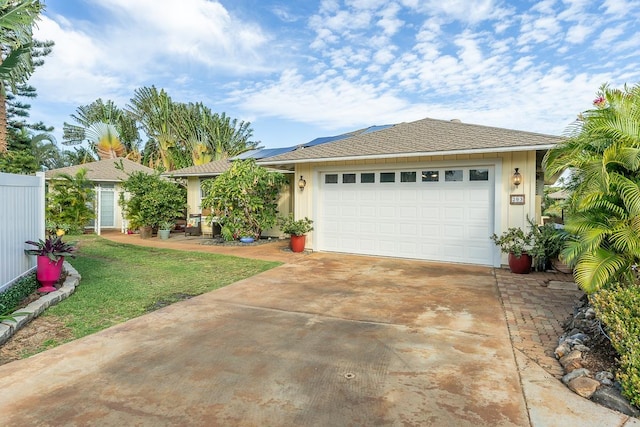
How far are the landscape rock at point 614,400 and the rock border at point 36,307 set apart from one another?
17.6ft

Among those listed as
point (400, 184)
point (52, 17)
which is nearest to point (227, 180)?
point (400, 184)

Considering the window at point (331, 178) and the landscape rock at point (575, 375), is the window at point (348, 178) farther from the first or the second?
the landscape rock at point (575, 375)

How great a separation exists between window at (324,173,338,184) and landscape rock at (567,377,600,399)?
25.8ft

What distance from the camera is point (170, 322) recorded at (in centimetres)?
457

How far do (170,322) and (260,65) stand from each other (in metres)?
14.4

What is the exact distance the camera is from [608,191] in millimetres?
3986

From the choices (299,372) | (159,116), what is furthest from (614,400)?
(159,116)

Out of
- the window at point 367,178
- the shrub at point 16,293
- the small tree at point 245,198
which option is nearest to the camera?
the shrub at point 16,293

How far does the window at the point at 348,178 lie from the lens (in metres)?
10.1

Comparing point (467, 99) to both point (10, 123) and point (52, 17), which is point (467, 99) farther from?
point (10, 123)

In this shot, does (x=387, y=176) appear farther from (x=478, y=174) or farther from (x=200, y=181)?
(x=200, y=181)

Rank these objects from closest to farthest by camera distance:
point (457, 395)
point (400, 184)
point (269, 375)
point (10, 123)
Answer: point (457, 395) → point (269, 375) → point (400, 184) → point (10, 123)

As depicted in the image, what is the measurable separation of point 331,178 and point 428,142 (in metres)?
2.83

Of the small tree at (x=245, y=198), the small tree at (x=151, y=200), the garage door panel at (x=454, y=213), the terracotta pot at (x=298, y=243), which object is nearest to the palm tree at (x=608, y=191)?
the garage door panel at (x=454, y=213)
